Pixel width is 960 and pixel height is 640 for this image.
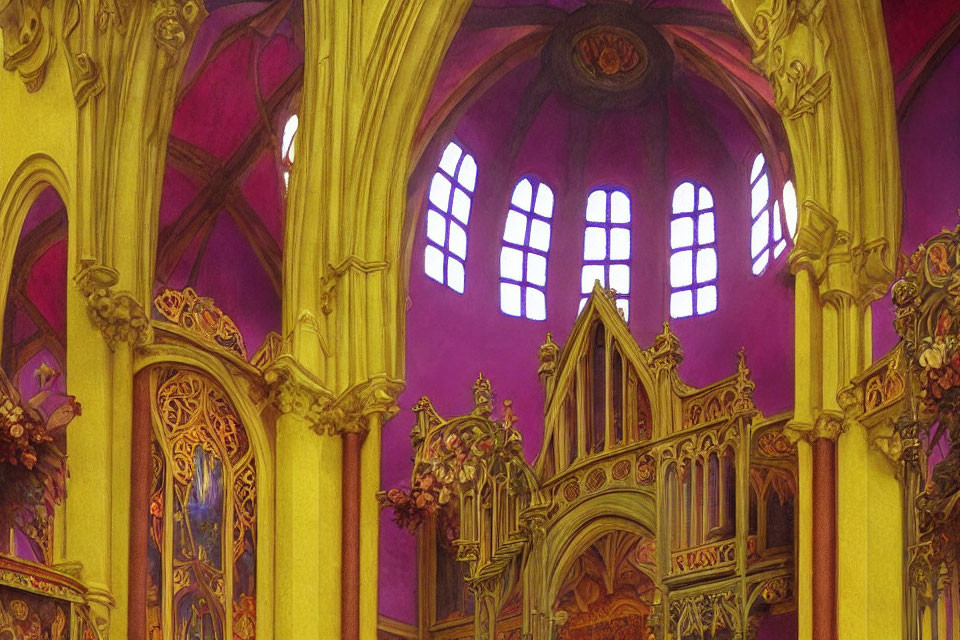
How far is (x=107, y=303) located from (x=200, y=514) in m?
2.11

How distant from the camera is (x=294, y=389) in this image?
68.8 feet

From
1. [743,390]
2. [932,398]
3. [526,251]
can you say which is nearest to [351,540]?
[743,390]

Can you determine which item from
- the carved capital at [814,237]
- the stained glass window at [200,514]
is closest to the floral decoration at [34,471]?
the stained glass window at [200,514]

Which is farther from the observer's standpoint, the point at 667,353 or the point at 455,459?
the point at 455,459

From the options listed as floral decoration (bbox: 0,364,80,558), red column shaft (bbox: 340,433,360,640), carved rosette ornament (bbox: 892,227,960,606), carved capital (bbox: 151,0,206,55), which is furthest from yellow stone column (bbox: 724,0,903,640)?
floral decoration (bbox: 0,364,80,558)

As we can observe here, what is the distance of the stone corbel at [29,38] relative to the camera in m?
20.6

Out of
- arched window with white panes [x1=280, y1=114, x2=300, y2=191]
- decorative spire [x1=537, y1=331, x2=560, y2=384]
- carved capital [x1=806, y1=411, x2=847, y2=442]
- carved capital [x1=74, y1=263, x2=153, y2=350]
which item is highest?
arched window with white panes [x1=280, y1=114, x2=300, y2=191]

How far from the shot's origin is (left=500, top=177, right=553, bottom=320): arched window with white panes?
2523 centimetres

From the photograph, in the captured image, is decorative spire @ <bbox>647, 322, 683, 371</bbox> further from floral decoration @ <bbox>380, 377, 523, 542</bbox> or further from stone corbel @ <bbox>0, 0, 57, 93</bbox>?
stone corbel @ <bbox>0, 0, 57, 93</bbox>

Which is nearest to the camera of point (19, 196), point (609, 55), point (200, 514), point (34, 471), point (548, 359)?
point (34, 471)

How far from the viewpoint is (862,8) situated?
20266mm

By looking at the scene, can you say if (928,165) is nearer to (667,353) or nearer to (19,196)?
(667,353)

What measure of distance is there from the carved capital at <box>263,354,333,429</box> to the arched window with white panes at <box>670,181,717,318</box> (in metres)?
5.17

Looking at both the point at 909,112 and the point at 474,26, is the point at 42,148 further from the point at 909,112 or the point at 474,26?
the point at 909,112
